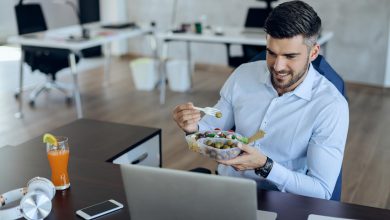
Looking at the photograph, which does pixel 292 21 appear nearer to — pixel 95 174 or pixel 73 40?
pixel 95 174

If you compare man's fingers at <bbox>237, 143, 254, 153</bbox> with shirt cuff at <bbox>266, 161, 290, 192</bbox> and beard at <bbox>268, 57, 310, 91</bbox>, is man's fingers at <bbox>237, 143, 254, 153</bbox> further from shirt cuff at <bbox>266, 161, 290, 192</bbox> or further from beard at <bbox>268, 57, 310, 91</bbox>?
beard at <bbox>268, 57, 310, 91</bbox>

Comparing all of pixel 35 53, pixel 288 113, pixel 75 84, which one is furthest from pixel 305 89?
pixel 35 53

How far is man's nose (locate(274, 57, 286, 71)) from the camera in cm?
173

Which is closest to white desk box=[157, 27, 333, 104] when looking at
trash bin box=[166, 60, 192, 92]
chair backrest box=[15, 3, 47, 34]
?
trash bin box=[166, 60, 192, 92]

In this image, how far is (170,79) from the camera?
5.55m

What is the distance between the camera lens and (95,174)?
5.81 ft

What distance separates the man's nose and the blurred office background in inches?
67.3

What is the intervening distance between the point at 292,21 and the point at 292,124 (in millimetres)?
384

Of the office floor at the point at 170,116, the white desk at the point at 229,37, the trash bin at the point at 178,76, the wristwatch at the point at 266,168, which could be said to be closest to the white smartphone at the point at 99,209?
the wristwatch at the point at 266,168

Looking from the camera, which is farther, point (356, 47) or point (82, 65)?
point (82, 65)

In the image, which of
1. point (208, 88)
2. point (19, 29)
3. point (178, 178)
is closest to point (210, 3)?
point (208, 88)

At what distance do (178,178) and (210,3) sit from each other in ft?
17.5

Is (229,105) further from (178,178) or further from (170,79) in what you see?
(170,79)

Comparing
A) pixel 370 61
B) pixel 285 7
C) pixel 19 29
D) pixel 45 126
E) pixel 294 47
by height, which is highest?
pixel 285 7
